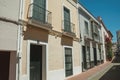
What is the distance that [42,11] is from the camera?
10.2 metres

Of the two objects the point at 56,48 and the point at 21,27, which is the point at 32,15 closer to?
the point at 21,27

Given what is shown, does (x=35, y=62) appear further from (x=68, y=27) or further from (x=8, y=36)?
(x=68, y=27)

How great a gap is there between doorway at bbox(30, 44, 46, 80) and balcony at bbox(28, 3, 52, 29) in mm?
1352

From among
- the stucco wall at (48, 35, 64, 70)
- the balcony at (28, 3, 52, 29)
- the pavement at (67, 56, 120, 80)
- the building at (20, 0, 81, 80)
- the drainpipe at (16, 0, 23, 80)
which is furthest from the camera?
the pavement at (67, 56, 120, 80)

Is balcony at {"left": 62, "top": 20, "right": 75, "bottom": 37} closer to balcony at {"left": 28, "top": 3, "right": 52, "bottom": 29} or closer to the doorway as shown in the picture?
balcony at {"left": 28, "top": 3, "right": 52, "bottom": 29}

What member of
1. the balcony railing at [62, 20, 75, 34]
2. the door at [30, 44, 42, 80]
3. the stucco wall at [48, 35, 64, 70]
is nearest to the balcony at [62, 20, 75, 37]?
the balcony railing at [62, 20, 75, 34]

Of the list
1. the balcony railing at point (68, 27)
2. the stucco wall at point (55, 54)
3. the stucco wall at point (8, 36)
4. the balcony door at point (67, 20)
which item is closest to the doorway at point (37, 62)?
the stucco wall at point (55, 54)

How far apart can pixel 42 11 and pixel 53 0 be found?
2058 millimetres

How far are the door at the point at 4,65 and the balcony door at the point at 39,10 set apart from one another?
2.74 m

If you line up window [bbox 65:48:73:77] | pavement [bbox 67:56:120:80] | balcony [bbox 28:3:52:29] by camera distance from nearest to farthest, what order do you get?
balcony [bbox 28:3:52:29]
pavement [bbox 67:56:120:80]
window [bbox 65:48:73:77]

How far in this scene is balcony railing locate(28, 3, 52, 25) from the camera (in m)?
9.14

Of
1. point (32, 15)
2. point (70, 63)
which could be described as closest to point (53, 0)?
point (32, 15)

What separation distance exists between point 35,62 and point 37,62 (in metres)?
0.22

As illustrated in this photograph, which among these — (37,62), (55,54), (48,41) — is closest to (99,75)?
(55,54)
